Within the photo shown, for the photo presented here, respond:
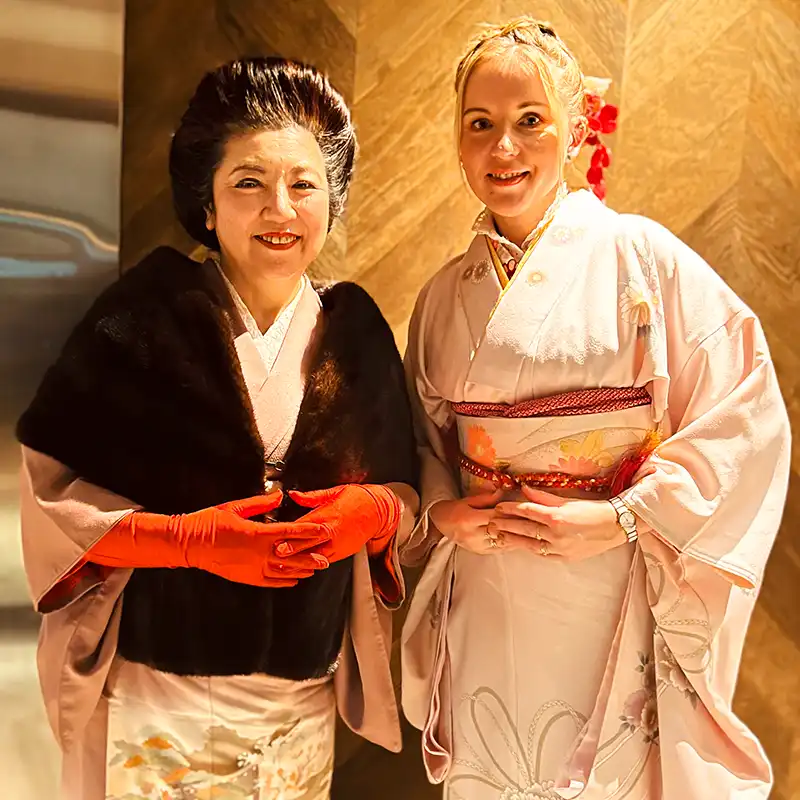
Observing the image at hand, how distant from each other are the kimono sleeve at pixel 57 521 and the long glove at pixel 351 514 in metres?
0.31

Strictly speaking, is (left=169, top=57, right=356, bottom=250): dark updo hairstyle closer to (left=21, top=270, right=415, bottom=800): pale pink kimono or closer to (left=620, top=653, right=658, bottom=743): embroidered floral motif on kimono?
(left=21, top=270, right=415, bottom=800): pale pink kimono

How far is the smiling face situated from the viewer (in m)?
1.51

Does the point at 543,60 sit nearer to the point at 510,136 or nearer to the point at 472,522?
the point at 510,136

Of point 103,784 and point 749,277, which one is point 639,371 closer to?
point 749,277

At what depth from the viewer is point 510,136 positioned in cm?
152

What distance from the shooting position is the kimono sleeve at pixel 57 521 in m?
1.37

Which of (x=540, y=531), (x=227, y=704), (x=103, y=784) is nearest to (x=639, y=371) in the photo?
(x=540, y=531)

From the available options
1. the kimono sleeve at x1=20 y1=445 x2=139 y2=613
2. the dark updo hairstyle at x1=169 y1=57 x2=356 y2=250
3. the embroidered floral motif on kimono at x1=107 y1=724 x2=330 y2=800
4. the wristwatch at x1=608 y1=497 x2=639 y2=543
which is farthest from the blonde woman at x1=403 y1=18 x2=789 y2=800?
the kimono sleeve at x1=20 y1=445 x2=139 y2=613

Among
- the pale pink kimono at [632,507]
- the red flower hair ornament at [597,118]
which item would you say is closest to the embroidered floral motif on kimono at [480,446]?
the pale pink kimono at [632,507]

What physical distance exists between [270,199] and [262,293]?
18cm

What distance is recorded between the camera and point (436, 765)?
1.68 metres

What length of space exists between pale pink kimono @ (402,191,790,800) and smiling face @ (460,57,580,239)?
8cm

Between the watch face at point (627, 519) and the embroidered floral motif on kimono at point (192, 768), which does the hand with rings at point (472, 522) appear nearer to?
the watch face at point (627, 519)

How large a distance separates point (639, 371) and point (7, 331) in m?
1.27
